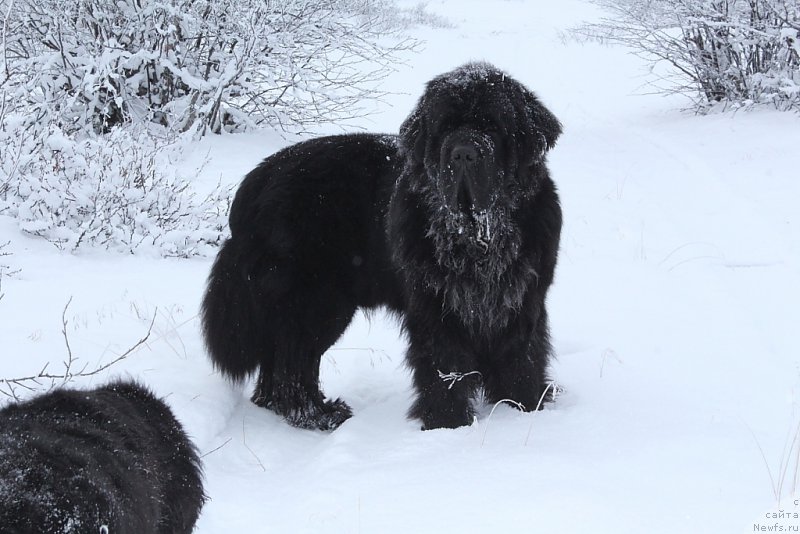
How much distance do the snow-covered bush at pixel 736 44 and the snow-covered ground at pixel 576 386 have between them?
8.18ft

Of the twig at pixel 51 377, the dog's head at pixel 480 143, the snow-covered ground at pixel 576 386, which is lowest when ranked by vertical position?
the snow-covered ground at pixel 576 386

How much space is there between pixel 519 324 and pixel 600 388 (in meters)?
0.60

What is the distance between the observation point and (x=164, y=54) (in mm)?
9688

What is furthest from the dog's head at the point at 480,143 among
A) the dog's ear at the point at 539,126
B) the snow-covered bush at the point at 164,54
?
the snow-covered bush at the point at 164,54

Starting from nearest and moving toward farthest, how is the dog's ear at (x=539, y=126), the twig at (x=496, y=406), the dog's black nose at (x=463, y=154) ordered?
the twig at (x=496, y=406), the dog's black nose at (x=463, y=154), the dog's ear at (x=539, y=126)

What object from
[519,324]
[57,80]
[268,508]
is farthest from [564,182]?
[268,508]

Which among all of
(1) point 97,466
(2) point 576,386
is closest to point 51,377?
(1) point 97,466

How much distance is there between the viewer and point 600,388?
389 centimetres

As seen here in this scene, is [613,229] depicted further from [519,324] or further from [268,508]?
[268,508]

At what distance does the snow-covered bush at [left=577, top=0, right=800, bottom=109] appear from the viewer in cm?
1038

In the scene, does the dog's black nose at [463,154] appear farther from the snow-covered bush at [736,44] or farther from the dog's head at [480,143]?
the snow-covered bush at [736,44]

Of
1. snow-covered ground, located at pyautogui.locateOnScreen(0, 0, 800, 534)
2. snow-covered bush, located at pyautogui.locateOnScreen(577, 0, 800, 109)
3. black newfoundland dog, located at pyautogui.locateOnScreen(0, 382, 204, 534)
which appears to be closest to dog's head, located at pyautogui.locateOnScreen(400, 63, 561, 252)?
snow-covered ground, located at pyautogui.locateOnScreen(0, 0, 800, 534)

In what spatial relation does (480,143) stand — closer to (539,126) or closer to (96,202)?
(539,126)

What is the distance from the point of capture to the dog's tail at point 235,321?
4129 millimetres
